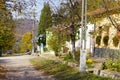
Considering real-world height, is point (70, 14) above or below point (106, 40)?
above

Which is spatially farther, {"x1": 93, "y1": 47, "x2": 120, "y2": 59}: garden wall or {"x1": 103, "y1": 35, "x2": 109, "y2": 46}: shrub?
{"x1": 103, "y1": 35, "x2": 109, "y2": 46}: shrub

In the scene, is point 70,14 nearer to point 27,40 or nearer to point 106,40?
point 106,40

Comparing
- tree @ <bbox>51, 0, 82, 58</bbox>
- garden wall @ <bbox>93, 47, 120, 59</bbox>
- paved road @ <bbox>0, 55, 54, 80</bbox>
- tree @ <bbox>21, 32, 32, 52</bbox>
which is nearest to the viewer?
paved road @ <bbox>0, 55, 54, 80</bbox>

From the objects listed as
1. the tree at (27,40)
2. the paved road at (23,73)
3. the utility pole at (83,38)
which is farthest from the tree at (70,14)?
the tree at (27,40)

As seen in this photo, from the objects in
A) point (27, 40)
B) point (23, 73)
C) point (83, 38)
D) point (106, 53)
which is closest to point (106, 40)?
point (106, 53)

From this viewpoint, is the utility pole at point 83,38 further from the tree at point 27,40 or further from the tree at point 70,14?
the tree at point 27,40

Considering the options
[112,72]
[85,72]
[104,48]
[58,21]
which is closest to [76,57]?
[58,21]

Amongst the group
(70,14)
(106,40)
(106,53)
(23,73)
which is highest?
(70,14)

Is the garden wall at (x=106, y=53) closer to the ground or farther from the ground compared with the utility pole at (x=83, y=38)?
closer to the ground

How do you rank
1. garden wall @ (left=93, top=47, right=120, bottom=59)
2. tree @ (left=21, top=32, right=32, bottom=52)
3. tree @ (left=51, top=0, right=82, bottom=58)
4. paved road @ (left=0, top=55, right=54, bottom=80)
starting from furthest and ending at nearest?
tree @ (left=21, top=32, right=32, bottom=52)
garden wall @ (left=93, top=47, right=120, bottom=59)
tree @ (left=51, top=0, right=82, bottom=58)
paved road @ (left=0, top=55, right=54, bottom=80)

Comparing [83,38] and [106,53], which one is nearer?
[83,38]

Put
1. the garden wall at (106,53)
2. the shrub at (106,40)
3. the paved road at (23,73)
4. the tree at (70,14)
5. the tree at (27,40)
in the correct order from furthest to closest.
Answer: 1. the tree at (27,40)
2. the shrub at (106,40)
3. the garden wall at (106,53)
4. the tree at (70,14)
5. the paved road at (23,73)

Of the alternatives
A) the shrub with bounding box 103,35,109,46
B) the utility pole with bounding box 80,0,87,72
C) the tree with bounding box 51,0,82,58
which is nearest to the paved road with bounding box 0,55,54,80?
the utility pole with bounding box 80,0,87,72

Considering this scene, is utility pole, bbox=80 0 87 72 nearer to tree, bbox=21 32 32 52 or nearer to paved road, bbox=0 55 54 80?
paved road, bbox=0 55 54 80
